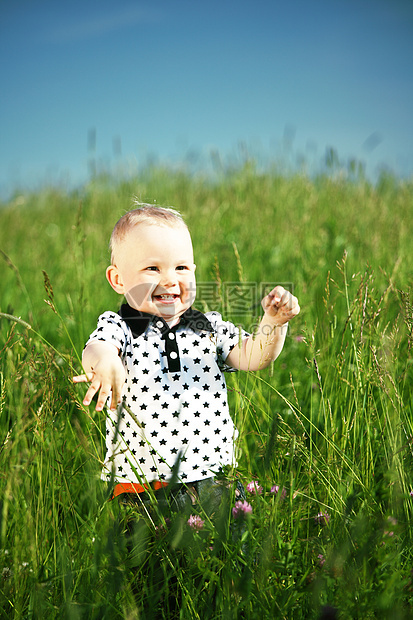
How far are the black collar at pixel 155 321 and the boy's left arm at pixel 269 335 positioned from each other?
150mm

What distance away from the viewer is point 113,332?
1620 millimetres

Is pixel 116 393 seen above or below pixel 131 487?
above

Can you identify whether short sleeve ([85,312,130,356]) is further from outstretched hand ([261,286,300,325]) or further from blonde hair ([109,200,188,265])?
outstretched hand ([261,286,300,325])

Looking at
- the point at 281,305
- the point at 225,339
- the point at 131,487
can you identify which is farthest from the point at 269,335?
the point at 131,487

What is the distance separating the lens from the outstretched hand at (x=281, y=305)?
157 cm

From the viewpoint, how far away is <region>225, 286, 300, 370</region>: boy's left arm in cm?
158

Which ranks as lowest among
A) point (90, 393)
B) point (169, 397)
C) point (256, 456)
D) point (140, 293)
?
point (256, 456)

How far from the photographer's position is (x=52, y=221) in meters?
6.52

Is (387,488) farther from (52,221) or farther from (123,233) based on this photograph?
(52,221)

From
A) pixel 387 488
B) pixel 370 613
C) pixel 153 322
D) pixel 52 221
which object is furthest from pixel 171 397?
pixel 52 221

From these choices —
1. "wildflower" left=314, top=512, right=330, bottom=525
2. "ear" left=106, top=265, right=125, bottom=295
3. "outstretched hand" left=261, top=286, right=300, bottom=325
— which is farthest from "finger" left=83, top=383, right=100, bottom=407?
"wildflower" left=314, top=512, right=330, bottom=525

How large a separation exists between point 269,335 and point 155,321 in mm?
403

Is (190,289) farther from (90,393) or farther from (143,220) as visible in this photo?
(90,393)

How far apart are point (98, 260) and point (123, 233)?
253 centimetres
